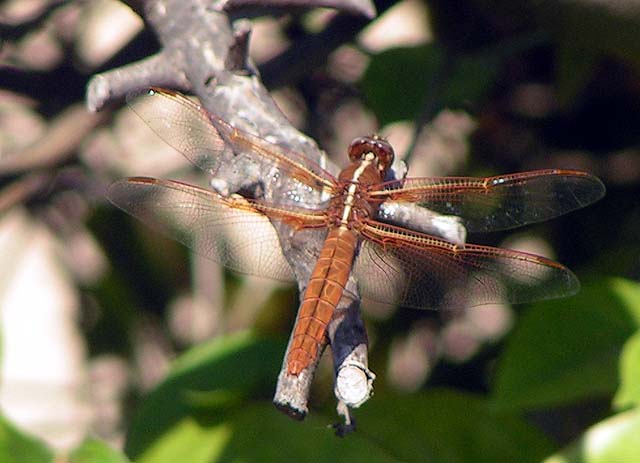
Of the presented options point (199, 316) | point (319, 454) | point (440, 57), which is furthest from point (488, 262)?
point (199, 316)

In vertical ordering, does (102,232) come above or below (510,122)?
below

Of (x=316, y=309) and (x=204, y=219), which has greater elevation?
Answer: (x=316, y=309)

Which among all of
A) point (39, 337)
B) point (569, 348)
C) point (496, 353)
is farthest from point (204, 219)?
point (39, 337)

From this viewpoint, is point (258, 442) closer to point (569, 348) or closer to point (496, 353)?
point (569, 348)

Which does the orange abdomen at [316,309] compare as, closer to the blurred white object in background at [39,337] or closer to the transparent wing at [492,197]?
the transparent wing at [492,197]

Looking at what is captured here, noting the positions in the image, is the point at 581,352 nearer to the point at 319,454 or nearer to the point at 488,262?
the point at 488,262

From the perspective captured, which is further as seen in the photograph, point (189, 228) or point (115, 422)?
point (115, 422)
